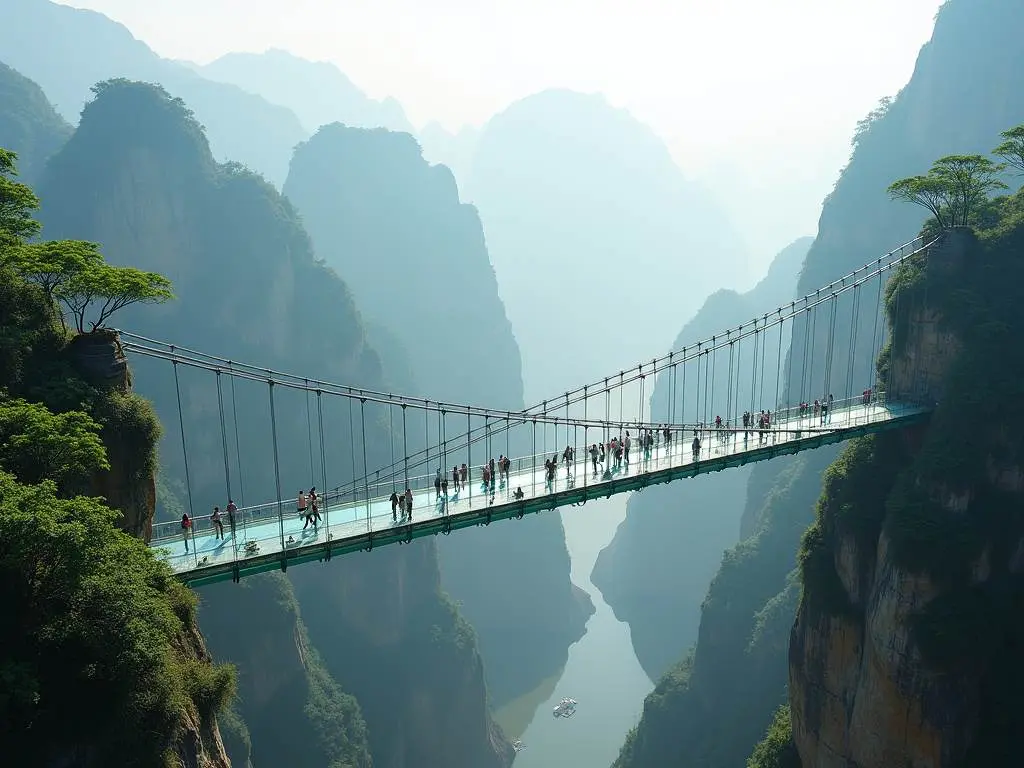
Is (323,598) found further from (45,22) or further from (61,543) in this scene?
(45,22)

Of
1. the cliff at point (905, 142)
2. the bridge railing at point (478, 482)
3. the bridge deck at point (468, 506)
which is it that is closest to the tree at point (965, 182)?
the bridge railing at point (478, 482)

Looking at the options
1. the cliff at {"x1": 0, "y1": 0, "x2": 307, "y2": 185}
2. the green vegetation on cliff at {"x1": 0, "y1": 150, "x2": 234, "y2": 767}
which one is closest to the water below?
the green vegetation on cliff at {"x1": 0, "y1": 150, "x2": 234, "y2": 767}

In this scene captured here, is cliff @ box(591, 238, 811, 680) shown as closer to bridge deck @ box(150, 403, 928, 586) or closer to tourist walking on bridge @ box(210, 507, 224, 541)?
bridge deck @ box(150, 403, 928, 586)

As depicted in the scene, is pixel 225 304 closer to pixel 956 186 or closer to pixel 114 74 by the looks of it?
pixel 956 186

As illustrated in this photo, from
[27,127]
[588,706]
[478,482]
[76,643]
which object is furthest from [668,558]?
[76,643]

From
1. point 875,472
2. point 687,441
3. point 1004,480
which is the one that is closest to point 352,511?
point 687,441
